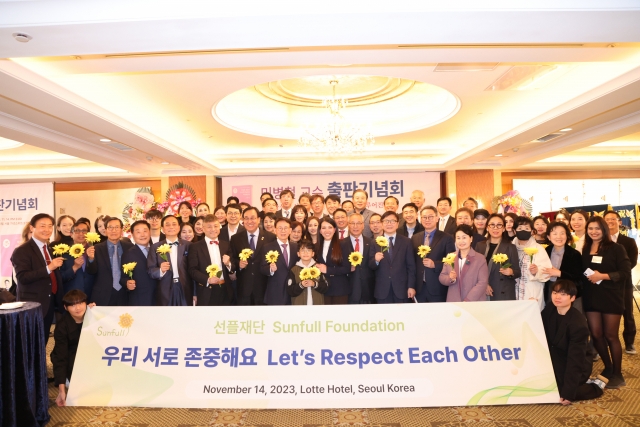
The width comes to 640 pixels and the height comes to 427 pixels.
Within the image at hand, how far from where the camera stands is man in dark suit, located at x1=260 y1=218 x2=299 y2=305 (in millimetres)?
4219

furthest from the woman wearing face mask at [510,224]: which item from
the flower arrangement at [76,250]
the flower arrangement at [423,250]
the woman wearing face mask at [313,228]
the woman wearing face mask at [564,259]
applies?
the flower arrangement at [76,250]

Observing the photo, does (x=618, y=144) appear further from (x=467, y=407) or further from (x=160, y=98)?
(x=160, y=98)

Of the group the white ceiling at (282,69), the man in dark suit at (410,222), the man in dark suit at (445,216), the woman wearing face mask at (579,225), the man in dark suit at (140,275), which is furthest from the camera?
the man in dark suit at (445,216)

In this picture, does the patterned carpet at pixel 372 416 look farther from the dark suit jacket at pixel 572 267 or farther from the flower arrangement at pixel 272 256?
the flower arrangement at pixel 272 256

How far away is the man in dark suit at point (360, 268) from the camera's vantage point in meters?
4.32

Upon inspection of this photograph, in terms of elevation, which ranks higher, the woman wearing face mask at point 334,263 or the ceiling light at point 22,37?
the ceiling light at point 22,37

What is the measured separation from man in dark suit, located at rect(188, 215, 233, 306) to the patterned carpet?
125cm

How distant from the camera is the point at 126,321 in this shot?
11.3ft

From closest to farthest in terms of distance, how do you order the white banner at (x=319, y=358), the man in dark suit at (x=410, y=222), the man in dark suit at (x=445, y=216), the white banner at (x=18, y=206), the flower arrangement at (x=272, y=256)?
the white banner at (x=319, y=358) → the flower arrangement at (x=272, y=256) → the man in dark suit at (x=410, y=222) → the man in dark suit at (x=445, y=216) → the white banner at (x=18, y=206)

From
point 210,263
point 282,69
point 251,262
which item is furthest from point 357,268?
point 282,69

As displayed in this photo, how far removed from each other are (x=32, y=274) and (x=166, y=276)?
3.79ft

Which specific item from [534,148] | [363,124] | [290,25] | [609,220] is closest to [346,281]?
[290,25]

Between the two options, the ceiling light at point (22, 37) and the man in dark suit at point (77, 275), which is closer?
the ceiling light at point (22, 37)

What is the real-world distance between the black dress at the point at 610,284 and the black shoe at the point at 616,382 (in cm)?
56
